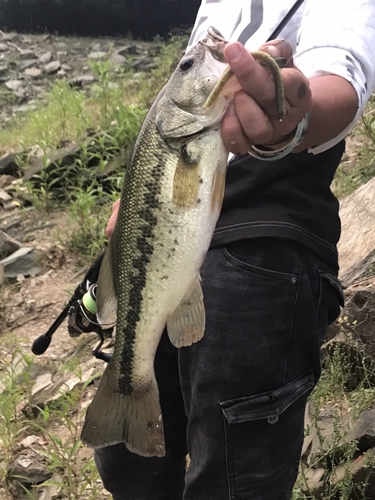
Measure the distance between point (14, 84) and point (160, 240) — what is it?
11.9 meters

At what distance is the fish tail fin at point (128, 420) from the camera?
1.36 metres

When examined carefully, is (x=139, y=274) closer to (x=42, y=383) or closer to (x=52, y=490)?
(x=52, y=490)

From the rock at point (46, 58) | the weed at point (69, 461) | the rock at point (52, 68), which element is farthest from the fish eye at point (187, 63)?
the rock at point (46, 58)

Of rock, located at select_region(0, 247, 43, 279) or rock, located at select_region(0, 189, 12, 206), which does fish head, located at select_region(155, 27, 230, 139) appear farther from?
rock, located at select_region(0, 189, 12, 206)

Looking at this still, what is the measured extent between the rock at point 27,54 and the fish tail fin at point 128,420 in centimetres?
1314

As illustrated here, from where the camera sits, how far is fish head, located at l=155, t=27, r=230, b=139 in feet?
3.84

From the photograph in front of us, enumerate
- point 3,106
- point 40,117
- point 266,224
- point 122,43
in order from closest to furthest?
point 266,224 → point 40,117 → point 3,106 → point 122,43

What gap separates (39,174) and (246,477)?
4.70m

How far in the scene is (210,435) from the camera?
1.45 meters

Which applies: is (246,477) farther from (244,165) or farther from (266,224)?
(244,165)

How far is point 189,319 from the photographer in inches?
50.5

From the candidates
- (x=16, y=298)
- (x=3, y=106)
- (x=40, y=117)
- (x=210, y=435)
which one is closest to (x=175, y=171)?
(x=210, y=435)

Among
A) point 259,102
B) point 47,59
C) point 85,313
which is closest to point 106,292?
point 85,313

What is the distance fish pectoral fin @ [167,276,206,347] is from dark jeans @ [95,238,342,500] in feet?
0.47
